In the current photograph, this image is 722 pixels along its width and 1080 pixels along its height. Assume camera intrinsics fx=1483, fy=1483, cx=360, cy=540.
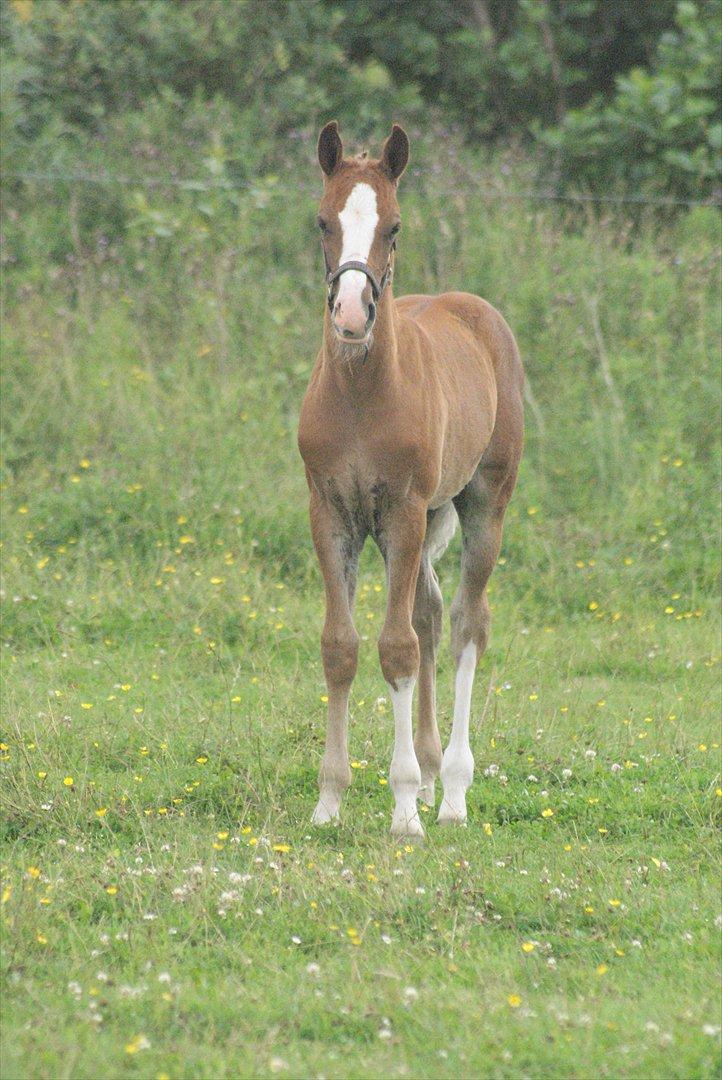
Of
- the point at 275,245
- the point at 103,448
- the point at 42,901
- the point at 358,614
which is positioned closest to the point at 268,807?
the point at 42,901

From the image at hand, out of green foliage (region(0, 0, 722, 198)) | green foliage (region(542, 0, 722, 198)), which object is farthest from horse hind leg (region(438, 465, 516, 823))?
green foliage (region(542, 0, 722, 198))

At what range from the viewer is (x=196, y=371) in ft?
31.6

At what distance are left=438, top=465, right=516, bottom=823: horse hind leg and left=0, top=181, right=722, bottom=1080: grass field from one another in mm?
279

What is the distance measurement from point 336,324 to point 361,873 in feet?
5.53

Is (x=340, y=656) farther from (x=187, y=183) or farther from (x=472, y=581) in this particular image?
(x=187, y=183)

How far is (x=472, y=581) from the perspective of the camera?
230 inches

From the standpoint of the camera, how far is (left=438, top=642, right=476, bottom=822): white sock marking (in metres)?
5.29

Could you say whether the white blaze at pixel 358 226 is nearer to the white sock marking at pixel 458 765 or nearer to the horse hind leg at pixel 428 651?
the horse hind leg at pixel 428 651

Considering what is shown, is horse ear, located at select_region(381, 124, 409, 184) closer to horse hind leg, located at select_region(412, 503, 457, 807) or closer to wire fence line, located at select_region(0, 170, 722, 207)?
horse hind leg, located at select_region(412, 503, 457, 807)

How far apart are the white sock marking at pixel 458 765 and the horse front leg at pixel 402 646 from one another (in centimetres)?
21

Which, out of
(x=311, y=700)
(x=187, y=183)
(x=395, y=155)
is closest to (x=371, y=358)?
(x=395, y=155)

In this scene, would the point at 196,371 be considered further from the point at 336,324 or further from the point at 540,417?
the point at 336,324

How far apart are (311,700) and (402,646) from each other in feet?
4.08

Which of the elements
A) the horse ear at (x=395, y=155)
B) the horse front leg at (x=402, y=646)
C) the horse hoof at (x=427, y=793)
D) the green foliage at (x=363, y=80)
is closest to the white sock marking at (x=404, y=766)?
the horse front leg at (x=402, y=646)
